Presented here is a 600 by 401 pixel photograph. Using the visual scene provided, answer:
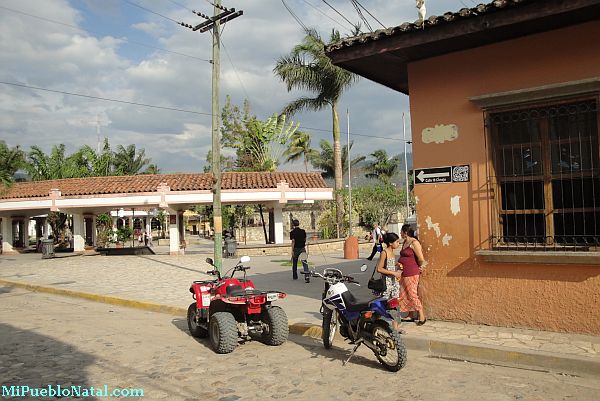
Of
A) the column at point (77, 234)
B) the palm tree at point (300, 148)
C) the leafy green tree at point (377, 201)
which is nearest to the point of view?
the column at point (77, 234)

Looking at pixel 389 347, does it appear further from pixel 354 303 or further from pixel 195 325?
pixel 195 325

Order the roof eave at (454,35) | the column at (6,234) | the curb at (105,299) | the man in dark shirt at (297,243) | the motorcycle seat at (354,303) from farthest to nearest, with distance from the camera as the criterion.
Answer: the column at (6,234) → the man in dark shirt at (297,243) → the curb at (105,299) → the roof eave at (454,35) → the motorcycle seat at (354,303)

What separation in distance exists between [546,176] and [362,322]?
316cm

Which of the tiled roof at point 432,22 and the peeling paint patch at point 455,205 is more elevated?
the tiled roof at point 432,22

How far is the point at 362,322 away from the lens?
20.2 ft

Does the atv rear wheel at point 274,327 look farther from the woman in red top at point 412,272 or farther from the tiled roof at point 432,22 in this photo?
the tiled roof at point 432,22

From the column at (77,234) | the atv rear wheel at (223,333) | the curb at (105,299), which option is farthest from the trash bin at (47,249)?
the atv rear wheel at (223,333)

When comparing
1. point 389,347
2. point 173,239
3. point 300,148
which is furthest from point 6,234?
point 389,347

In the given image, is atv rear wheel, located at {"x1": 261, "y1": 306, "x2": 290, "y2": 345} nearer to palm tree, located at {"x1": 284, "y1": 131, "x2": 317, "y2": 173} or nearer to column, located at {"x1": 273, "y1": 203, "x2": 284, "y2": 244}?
column, located at {"x1": 273, "y1": 203, "x2": 284, "y2": 244}

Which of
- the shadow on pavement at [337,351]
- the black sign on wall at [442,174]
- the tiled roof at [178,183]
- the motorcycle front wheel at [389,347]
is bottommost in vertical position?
the shadow on pavement at [337,351]

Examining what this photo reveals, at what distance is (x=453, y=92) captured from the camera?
7.56 metres

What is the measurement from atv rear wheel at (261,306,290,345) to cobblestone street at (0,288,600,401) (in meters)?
0.12

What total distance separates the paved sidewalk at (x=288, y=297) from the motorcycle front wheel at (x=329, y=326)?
0.96 m

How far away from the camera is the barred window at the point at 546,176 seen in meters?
6.64
